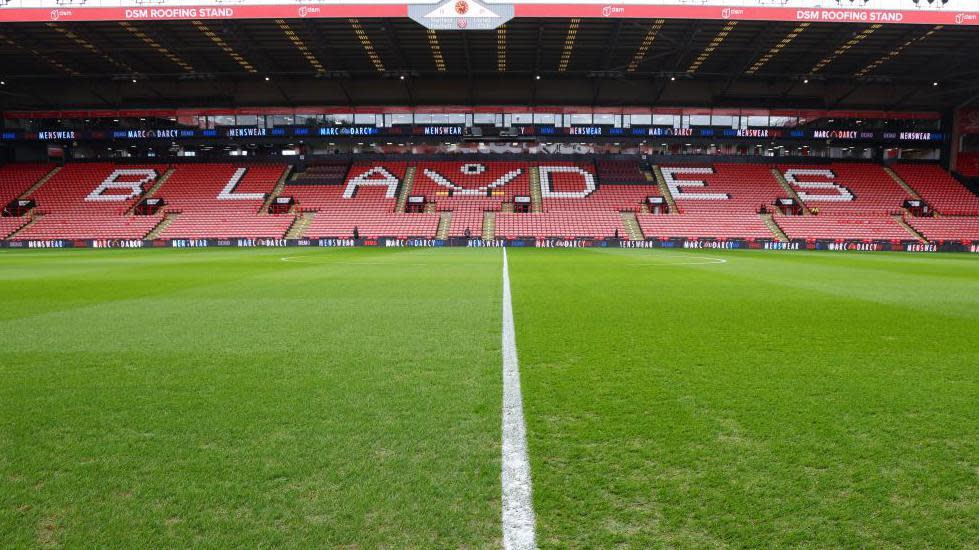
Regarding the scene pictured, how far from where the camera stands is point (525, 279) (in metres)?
16.0

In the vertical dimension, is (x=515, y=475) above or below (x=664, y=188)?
below

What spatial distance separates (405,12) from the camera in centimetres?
3422

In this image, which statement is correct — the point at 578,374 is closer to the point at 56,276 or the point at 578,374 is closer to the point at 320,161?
the point at 56,276

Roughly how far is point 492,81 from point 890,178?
3676 cm

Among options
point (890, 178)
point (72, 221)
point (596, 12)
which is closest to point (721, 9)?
point (596, 12)

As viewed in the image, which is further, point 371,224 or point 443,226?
point 371,224

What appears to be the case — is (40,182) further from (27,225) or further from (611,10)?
(611,10)

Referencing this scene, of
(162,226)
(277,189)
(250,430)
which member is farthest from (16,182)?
(250,430)

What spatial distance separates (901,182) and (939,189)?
2803 millimetres

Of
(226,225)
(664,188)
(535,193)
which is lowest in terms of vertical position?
(226,225)

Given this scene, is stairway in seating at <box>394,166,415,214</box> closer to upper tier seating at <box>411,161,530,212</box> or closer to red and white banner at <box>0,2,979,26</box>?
upper tier seating at <box>411,161,530,212</box>

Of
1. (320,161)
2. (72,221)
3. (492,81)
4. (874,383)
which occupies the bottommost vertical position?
(874,383)

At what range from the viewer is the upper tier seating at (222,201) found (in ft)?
140

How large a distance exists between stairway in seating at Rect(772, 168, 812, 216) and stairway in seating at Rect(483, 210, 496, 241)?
25.3 m
